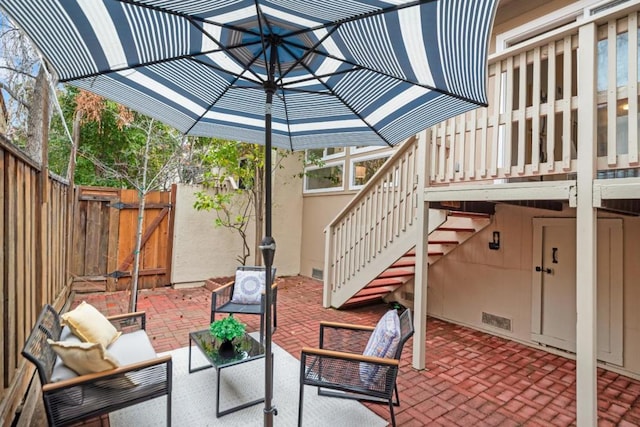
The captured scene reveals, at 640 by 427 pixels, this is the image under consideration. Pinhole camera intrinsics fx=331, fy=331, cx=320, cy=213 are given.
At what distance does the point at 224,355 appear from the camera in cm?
280

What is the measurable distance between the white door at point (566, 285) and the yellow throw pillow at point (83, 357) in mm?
4551

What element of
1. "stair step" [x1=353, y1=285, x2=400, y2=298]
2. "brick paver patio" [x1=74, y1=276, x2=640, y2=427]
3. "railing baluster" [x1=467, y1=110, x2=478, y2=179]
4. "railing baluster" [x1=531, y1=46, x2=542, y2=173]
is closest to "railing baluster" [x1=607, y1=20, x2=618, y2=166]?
"railing baluster" [x1=531, y1=46, x2=542, y2=173]

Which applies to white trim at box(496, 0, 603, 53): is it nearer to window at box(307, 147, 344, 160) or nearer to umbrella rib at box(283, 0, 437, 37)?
umbrella rib at box(283, 0, 437, 37)

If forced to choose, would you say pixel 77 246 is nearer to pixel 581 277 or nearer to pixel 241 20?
pixel 241 20

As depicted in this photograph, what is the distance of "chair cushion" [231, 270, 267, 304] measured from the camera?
14.2 ft

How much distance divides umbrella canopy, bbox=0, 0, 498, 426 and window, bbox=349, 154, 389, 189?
4201 mm

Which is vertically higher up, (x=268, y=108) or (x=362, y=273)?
(x=268, y=108)

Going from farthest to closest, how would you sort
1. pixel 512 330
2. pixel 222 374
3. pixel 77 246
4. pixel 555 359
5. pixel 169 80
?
pixel 77 246, pixel 512 330, pixel 555 359, pixel 222 374, pixel 169 80

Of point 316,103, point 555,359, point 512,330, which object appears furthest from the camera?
point 512,330

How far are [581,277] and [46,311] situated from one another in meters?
4.04

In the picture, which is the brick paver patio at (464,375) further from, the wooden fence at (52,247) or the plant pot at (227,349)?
the plant pot at (227,349)

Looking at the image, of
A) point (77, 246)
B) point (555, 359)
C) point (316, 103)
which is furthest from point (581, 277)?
point (77, 246)

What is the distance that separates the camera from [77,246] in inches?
230

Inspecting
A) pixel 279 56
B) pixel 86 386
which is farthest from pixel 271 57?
pixel 86 386
